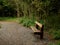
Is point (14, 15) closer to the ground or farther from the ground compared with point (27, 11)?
closer to the ground

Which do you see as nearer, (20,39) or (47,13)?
(20,39)

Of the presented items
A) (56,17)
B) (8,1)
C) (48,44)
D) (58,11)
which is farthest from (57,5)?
(8,1)

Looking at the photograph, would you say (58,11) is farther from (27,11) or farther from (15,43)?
(15,43)

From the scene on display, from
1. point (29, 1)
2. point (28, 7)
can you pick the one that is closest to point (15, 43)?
point (29, 1)

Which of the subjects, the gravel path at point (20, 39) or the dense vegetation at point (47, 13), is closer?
the gravel path at point (20, 39)

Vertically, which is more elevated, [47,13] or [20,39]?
[47,13]

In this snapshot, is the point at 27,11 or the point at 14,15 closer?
the point at 27,11

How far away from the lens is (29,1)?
17234mm

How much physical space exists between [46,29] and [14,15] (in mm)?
14121

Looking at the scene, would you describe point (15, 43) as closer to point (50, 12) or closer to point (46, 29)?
point (46, 29)

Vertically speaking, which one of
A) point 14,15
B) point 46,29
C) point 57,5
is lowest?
point 14,15

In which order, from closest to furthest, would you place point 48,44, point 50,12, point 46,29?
point 48,44 → point 46,29 → point 50,12

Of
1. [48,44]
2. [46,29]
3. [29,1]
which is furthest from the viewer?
[29,1]

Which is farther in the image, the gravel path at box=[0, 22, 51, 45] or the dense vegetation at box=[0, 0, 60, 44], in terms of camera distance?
the dense vegetation at box=[0, 0, 60, 44]
